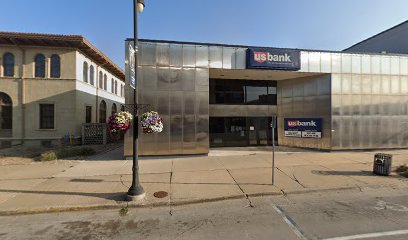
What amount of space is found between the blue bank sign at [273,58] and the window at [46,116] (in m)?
16.2

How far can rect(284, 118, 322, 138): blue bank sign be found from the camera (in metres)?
14.1

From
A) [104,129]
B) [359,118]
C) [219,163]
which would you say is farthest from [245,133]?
[104,129]

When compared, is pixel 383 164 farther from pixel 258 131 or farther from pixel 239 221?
pixel 258 131

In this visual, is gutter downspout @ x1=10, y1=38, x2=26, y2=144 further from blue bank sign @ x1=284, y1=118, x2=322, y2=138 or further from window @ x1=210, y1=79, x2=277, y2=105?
blue bank sign @ x1=284, y1=118, x2=322, y2=138

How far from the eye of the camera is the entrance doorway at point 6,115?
16.9 meters

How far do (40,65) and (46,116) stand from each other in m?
4.14

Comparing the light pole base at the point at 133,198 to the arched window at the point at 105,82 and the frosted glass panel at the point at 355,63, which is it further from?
the arched window at the point at 105,82

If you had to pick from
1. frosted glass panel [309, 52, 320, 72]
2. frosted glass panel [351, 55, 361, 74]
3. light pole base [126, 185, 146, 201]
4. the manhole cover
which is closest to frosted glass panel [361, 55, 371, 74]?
frosted glass panel [351, 55, 361, 74]

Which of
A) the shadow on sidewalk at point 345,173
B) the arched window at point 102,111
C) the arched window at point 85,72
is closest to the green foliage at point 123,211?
the shadow on sidewalk at point 345,173

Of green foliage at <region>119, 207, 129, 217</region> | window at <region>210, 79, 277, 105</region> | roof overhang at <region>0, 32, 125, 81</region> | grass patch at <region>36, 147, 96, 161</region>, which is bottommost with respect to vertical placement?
green foliage at <region>119, 207, 129, 217</region>

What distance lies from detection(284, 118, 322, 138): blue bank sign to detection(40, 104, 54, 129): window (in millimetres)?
18740

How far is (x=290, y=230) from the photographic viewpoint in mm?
4547

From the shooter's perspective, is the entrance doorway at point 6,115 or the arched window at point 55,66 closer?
the entrance doorway at point 6,115

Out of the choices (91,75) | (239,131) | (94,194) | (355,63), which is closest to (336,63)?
(355,63)
